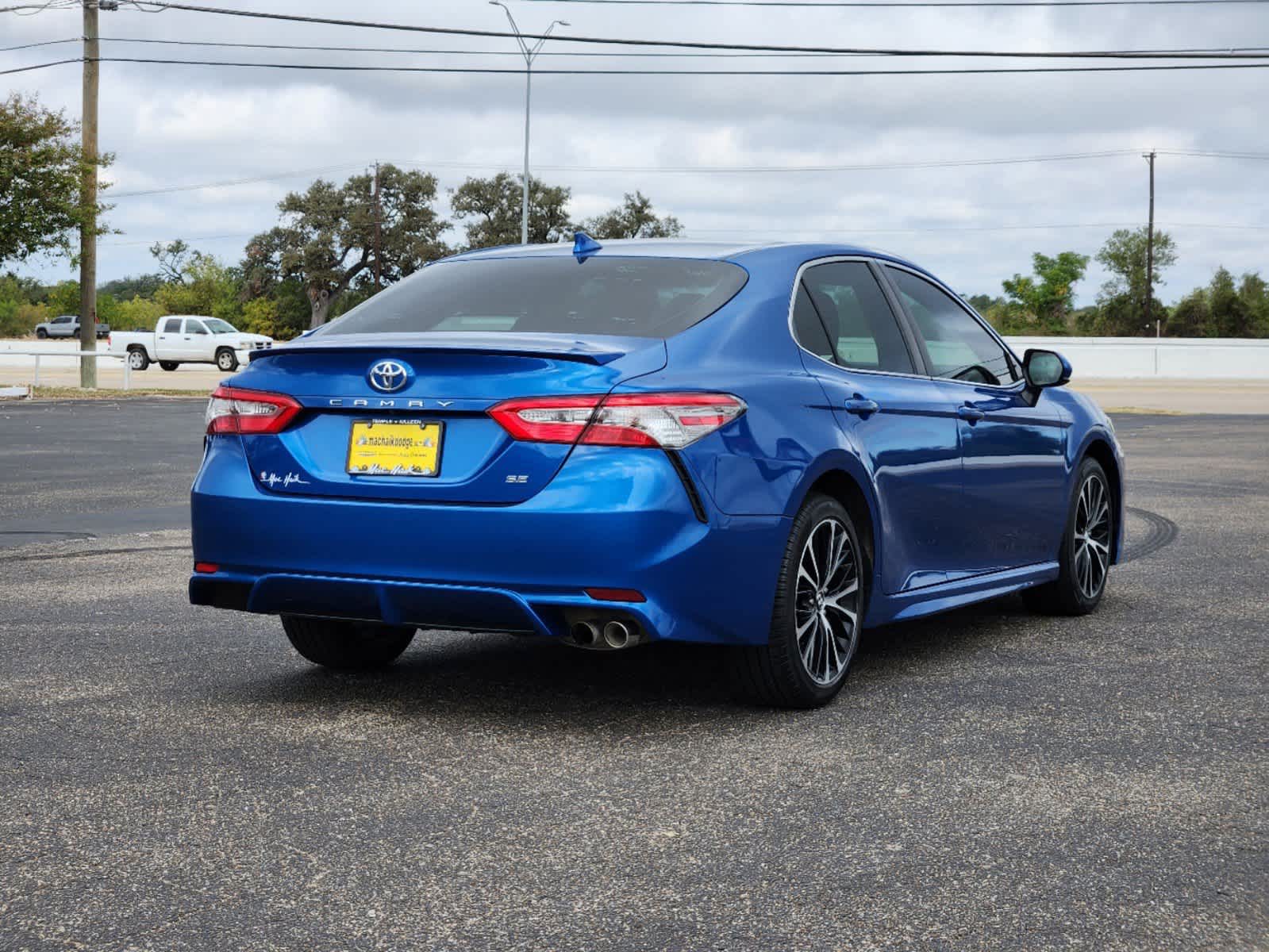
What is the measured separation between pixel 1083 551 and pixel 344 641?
3.60 metres

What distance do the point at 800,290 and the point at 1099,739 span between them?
1.84 meters

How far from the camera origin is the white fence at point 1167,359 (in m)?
62.3

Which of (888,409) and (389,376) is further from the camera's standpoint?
(888,409)

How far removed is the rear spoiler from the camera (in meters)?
4.96

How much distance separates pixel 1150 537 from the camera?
11.0 metres

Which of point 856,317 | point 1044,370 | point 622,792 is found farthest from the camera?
point 1044,370

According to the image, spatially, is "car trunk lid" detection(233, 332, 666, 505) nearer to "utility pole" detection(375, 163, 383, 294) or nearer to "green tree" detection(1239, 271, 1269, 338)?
"utility pole" detection(375, 163, 383, 294)

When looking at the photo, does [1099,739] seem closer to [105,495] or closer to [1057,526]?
[1057,526]

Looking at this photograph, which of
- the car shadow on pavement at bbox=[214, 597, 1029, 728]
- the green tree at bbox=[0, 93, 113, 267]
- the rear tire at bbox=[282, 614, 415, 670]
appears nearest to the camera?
the car shadow on pavement at bbox=[214, 597, 1029, 728]

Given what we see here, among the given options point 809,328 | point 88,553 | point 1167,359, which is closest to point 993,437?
point 809,328

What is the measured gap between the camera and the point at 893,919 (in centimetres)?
350

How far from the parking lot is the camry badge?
1.08 m

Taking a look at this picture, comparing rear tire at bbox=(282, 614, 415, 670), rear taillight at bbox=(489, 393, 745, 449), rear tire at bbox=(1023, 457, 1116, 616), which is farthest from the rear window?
rear tire at bbox=(1023, 457, 1116, 616)

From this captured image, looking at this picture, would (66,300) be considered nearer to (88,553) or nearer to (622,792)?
(88,553)
